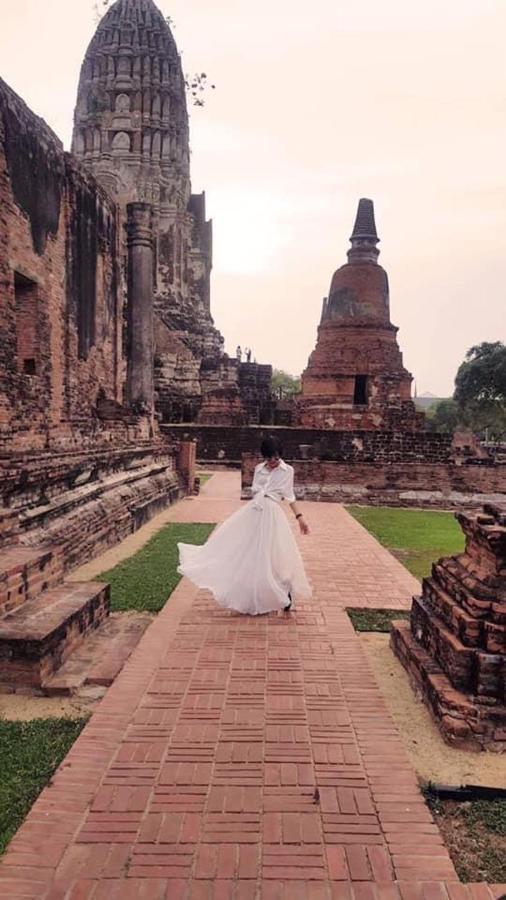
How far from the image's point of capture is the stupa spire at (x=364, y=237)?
83.3ft

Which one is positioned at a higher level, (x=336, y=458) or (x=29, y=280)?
(x=29, y=280)

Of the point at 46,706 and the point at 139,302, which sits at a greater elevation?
the point at 139,302

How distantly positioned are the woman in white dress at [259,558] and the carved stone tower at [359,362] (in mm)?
18856

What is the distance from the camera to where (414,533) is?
9625 mm

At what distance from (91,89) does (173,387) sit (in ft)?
57.4

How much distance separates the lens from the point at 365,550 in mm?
7867

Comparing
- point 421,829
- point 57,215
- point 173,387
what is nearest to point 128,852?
point 421,829

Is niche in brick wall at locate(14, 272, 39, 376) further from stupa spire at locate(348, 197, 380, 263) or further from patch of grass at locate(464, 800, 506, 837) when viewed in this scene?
stupa spire at locate(348, 197, 380, 263)

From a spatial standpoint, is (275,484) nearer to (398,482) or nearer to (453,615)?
(453,615)

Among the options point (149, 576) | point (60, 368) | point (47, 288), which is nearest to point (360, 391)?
point (60, 368)

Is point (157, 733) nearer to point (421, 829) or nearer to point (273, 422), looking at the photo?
point (421, 829)

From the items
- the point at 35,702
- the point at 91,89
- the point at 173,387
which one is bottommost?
the point at 35,702

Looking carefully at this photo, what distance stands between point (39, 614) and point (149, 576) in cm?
227

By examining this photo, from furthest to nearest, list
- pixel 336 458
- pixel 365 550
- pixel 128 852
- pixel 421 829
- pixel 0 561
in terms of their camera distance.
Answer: pixel 336 458, pixel 365 550, pixel 0 561, pixel 421 829, pixel 128 852
